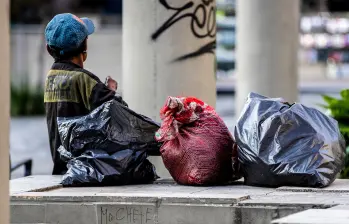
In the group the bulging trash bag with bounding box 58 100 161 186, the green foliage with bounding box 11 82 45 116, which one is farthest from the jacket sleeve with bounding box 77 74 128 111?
the green foliage with bounding box 11 82 45 116

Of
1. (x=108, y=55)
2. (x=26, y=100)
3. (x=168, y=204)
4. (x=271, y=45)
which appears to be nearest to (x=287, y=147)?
(x=168, y=204)

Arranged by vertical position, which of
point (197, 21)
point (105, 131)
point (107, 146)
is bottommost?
point (107, 146)

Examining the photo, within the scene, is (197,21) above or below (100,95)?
above

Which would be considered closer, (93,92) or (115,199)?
(115,199)

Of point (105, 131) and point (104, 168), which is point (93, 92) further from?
point (104, 168)

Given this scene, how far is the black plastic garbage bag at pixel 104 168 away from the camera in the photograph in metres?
7.45

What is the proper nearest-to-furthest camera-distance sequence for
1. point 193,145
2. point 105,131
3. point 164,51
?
1. point 193,145
2. point 105,131
3. point 164,51

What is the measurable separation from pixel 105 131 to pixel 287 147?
1.34 meters

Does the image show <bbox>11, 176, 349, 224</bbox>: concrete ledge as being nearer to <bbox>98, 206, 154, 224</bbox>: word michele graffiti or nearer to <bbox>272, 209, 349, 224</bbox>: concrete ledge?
<bbox>98, 206, 154, 224</bbox>: word michele graffiti

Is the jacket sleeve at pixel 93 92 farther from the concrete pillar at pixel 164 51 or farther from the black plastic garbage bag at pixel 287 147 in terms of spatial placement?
the concrete pillar at pixel 164 51

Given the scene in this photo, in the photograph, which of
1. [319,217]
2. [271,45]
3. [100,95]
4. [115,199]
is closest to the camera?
[319,217]

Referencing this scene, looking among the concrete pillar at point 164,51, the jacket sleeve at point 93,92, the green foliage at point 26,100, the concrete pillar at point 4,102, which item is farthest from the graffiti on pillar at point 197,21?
the green foliage at point 26,100

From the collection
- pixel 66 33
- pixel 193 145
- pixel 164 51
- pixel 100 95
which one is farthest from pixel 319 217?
pixel 164 51

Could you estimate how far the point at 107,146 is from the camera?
298 inches
